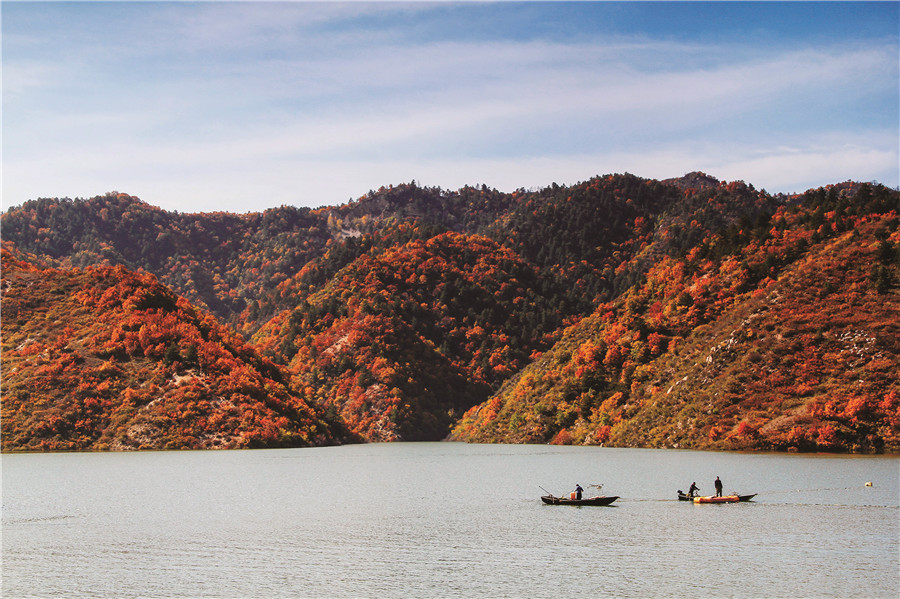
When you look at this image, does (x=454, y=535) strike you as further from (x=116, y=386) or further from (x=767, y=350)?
(x=116, y=386)

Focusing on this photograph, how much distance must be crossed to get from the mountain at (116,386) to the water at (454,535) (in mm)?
57663

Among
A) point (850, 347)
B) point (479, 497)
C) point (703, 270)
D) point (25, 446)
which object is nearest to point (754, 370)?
point (850, 347)

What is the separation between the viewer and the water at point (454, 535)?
159 ft

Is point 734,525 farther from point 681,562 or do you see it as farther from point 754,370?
point 754,370

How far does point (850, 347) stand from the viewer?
134750 mm

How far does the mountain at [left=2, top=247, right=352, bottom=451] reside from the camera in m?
170

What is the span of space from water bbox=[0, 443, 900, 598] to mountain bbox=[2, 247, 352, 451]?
5766cm

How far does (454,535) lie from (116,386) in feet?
447

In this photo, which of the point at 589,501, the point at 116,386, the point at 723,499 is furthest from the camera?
the point at 116,386

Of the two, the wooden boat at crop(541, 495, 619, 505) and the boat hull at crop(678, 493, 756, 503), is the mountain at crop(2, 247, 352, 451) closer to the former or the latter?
the wooden boat at crop(541, 495, 619, 505)

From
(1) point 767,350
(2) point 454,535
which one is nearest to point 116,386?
(1) point 767,350

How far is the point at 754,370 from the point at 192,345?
123665 mm

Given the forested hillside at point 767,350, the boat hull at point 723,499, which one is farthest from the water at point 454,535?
the forested hillside at point 767,350

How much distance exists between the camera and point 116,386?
17875 cm
